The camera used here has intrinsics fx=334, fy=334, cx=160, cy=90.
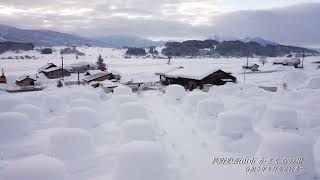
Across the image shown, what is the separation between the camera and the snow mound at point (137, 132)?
1638 cm

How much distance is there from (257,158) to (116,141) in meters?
8.57

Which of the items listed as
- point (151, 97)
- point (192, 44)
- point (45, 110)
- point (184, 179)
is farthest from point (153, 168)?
point (192, 44)

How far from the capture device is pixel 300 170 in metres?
11.5

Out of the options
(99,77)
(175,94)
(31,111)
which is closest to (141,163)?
(31,111)

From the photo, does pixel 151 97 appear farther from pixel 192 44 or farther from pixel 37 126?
pixel 192 44

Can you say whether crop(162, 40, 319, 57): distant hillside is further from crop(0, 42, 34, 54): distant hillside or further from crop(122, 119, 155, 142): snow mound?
crop(122, 119, 155, 142): snow mound

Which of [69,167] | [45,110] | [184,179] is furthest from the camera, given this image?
[45,110]

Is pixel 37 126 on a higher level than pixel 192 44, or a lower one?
lower

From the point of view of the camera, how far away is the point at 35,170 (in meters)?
9.96

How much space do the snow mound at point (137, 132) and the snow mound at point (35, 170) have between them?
6054 mm

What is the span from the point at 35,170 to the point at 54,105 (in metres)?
20.0

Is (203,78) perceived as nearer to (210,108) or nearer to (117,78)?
(210,108)

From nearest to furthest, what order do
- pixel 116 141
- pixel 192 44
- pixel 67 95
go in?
pixel 116 141
pixel 67 95
pixel 192 44

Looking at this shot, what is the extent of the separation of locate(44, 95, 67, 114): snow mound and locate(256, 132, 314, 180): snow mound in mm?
20944
